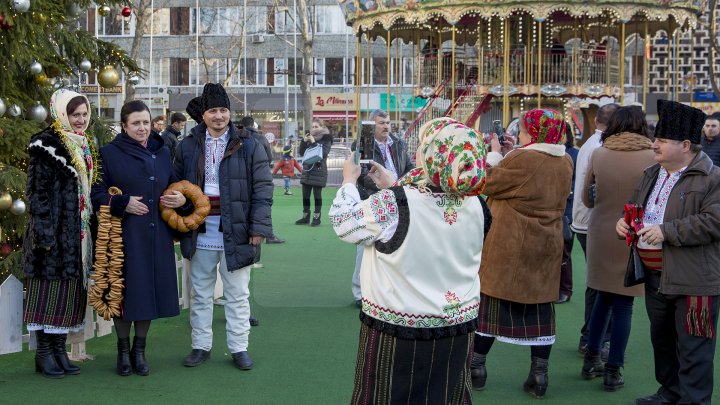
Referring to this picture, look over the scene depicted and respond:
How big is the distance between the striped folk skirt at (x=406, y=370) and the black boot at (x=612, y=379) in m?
2.38

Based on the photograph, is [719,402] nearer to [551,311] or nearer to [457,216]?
[551,311]

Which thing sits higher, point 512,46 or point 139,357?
point 512,46

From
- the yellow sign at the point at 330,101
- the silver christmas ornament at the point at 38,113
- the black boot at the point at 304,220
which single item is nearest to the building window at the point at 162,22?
the yellow sign at the point at 330,101

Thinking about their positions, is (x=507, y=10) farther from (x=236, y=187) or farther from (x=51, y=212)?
(x=51, y=212)

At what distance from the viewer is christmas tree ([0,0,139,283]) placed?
7.41 m

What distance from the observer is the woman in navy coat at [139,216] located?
6273 mm

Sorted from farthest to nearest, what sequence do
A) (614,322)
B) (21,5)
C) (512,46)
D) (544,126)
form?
1. (512,46)
2. (21,5)
3. (614,322)
4. (544,126)

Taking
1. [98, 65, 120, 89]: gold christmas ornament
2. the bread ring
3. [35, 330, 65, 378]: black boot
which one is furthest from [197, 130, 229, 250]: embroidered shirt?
[98, 65, 120, 89]: gold christmas ornament

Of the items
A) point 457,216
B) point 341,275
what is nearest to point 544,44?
point 341,275

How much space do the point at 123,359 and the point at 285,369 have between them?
108 centimetres

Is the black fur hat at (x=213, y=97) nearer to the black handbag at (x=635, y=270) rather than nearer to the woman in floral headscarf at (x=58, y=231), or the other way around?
the woman in floral headscarf at (x=58, y=231)

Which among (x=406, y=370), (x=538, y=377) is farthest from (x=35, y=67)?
(x=406, y=370)

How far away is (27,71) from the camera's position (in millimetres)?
8141

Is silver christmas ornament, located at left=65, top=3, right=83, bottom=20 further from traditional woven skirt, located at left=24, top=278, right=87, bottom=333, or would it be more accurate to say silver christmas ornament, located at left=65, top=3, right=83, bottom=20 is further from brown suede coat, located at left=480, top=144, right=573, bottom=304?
brown suede coat, located at left=480, top=144, right=573, bottom=304
